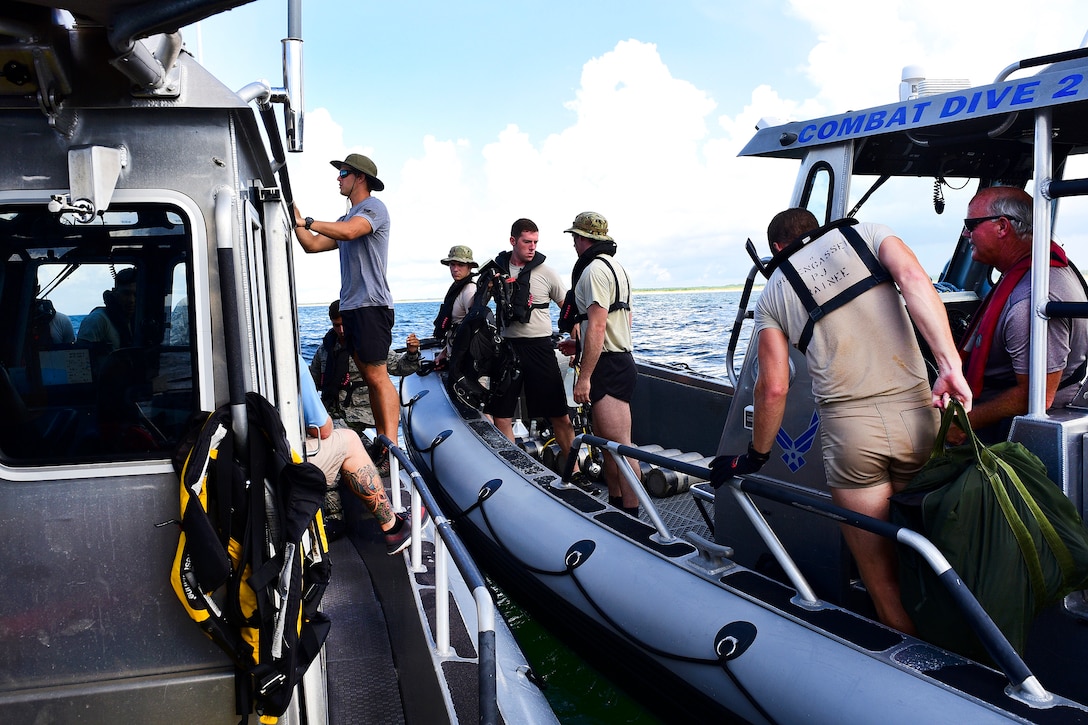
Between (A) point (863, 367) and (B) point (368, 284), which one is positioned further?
(B) point (368, 284)

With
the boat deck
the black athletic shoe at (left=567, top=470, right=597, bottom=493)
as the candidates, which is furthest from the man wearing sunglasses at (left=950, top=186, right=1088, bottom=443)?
the black athletic shoe at (left=567, top=470, right=597, bottom=493)

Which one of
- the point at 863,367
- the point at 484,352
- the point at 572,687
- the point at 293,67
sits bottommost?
the point at 572,687

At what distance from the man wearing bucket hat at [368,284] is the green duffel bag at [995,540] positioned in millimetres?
2946

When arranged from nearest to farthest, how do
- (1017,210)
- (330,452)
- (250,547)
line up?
(250,547)
(1017,210)
(330,452)

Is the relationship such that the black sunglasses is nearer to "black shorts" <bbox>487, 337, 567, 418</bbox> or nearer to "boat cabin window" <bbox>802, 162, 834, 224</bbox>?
"boat cabin window" <bbox>802, 162, 834, 224</bbox>

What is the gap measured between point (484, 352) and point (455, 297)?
1.08m

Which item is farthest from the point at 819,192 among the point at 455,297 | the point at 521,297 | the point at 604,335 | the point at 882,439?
the point at 455,297

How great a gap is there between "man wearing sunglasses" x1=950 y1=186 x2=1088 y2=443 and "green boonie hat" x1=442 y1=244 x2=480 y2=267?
443 cm

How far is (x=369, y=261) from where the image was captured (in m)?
4.40

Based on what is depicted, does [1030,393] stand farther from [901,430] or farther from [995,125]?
[995,125]

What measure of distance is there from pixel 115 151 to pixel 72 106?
0.14 metres

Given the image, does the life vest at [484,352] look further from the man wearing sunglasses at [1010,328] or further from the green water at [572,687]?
the man wearing sunglasses at [1010,328]

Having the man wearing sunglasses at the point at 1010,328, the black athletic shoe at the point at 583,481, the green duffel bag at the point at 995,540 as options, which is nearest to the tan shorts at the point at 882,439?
the green duffel bag at the point at 995,540

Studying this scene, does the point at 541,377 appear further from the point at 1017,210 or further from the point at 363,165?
the point at 1017,210
